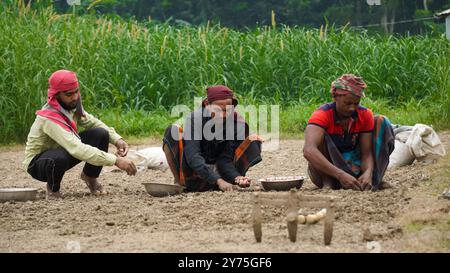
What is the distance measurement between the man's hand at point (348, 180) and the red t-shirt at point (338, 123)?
32cm

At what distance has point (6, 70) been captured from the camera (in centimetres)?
1220

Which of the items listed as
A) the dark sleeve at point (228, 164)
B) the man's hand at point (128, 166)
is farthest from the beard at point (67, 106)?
the dark sleeve at point (228, 164)

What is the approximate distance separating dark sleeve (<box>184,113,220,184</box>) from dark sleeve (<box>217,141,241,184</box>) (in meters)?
0.17

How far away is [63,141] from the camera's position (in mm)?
7652

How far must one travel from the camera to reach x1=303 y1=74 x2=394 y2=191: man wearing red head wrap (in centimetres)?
737

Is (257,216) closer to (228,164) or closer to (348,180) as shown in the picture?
(348,180)

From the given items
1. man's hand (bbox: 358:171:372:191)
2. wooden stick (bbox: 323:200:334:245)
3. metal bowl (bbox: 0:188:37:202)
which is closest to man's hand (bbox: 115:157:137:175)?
metal bowl (bbox: 0:188:37:202)

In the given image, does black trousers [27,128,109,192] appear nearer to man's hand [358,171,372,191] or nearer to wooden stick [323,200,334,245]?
man's hand [358,171,372,191]

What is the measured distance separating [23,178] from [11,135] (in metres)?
2.59

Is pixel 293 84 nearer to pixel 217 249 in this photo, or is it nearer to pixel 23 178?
pixel 23 178

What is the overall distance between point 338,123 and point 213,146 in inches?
41.9

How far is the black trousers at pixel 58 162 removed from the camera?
7.75 m

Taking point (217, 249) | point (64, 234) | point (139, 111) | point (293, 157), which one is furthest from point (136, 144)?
point (217, 249)

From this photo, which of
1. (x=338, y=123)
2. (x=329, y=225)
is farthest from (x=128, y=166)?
(x=329, y=225)
